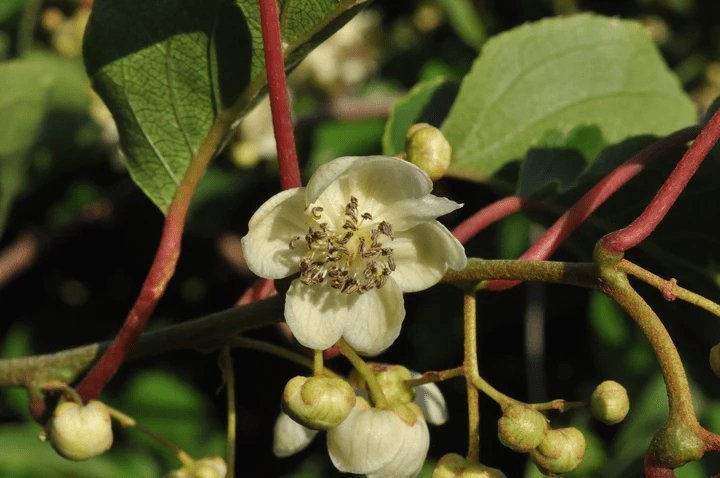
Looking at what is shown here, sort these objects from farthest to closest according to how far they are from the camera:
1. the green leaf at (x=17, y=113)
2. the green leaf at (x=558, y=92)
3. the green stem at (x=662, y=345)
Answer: the green leaf at (x=17, y=113)
the green leaf at (x=558, y=92)
the green stem at (x=662, y=345)

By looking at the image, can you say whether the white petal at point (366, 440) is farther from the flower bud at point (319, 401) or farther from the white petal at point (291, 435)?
the white petal at point (291, 435)

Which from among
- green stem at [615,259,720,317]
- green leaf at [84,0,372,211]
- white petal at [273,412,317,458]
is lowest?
white petal at [273,412,317,458]

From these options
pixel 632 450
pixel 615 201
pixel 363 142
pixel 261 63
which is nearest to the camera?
pixel 261 63

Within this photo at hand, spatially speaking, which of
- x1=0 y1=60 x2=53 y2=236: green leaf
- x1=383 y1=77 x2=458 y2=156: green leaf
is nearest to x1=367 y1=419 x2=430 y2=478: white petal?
x1=383 y1=77 x2=458 y2=156: green leaf

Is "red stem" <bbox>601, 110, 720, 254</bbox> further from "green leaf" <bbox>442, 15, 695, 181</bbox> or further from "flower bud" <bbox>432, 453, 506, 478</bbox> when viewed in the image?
"green leaf" <bbox>442, 15, 695, 181</bbox>

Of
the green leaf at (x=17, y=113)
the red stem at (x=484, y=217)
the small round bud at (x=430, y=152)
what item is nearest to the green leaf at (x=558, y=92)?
the red stem at (x=484, y=217)

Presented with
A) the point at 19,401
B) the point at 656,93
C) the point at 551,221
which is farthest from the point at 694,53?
the point at 19,401

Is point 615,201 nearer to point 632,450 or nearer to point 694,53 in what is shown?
point 632,450
